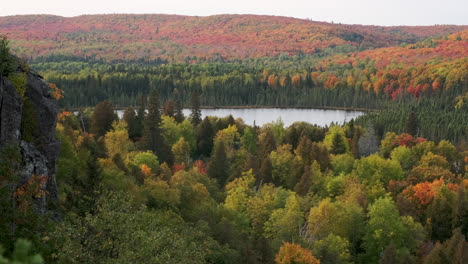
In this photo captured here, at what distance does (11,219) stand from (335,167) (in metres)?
78.6

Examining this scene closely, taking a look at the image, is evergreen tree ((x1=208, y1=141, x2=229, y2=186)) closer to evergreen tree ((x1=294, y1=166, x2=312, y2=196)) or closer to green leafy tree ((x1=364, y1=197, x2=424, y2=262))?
evergreen tree ((x1=294, y1=166, x2=312, y2=196))

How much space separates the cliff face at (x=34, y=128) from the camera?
1172 inches

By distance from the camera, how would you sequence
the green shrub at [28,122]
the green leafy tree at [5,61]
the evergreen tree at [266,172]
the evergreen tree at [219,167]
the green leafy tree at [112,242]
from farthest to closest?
the evergreen tree at [219,167]
the evergreen tree at [266,172]
the green shrub at [28,122]
the green leafy tree at [5,61]
the green leafy tree at [112,242]

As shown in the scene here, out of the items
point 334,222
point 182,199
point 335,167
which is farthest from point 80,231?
point 335,167

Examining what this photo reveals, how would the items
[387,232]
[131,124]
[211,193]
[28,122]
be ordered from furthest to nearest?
1. [131,124]
2. [211,193]
3. [387,232]
4. [28,122]

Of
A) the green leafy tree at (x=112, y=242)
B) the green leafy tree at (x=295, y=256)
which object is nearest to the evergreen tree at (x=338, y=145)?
the green leafy tree at (x=295, y=256)

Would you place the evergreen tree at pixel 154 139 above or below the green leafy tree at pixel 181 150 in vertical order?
above

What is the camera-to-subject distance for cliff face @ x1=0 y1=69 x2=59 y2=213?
29766mm

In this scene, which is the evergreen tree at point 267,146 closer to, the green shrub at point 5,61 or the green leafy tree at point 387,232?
the green leafy tree at point 387,232

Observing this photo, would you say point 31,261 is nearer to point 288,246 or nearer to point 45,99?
point 45,99

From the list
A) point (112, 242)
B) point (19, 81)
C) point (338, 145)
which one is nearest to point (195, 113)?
point (338, 145)

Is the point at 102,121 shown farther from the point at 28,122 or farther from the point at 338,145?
the point at 28,122

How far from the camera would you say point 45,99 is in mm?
35094

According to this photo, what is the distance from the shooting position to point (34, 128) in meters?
33.7
